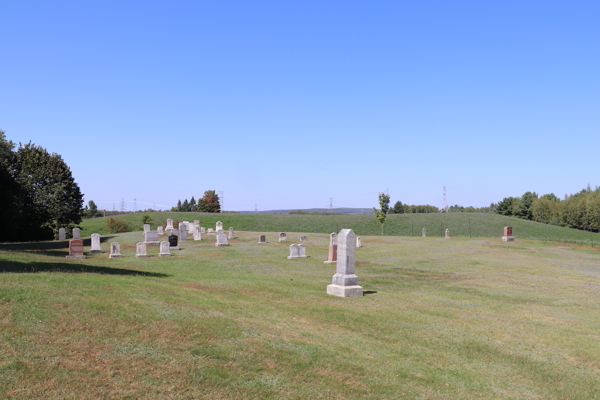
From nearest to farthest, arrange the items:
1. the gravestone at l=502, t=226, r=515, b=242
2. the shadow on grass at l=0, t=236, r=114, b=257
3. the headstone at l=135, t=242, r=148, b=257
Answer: the shadow on grass at l=0, t=236, r=114, b=257 < the headstone at l=135, t=242, r=148, b=257 < the gravestone at l=502, t=226, r=515, b=242

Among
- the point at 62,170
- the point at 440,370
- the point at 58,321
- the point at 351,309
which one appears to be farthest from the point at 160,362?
the point at 62,170

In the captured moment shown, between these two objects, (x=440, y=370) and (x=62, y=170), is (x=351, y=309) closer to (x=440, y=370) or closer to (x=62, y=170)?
(x=440, y=370)

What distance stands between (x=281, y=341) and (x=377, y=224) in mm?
87652

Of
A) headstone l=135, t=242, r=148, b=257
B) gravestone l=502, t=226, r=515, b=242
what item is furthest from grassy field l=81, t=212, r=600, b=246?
headstone l=135, t=242, r=148, b=257

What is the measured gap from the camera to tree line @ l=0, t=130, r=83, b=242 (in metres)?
46.3

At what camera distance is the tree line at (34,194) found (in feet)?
152

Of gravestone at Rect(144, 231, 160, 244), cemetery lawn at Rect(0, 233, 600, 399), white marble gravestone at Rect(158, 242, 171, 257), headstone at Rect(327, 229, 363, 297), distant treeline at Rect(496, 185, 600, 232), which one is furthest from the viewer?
distant treeline at Rect(496, 185, 600, 232)

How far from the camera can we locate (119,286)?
43.2 feet

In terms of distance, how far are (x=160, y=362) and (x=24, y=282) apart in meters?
6.24

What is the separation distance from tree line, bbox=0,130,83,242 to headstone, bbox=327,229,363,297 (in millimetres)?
40058

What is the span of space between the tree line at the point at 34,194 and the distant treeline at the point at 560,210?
348ft

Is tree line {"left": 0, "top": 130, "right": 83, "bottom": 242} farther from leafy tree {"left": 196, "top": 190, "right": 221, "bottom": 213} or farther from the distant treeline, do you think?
the distant treeline

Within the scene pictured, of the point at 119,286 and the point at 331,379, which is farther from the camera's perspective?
the point at 119,286

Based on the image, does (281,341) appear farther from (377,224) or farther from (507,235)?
(377,224)
